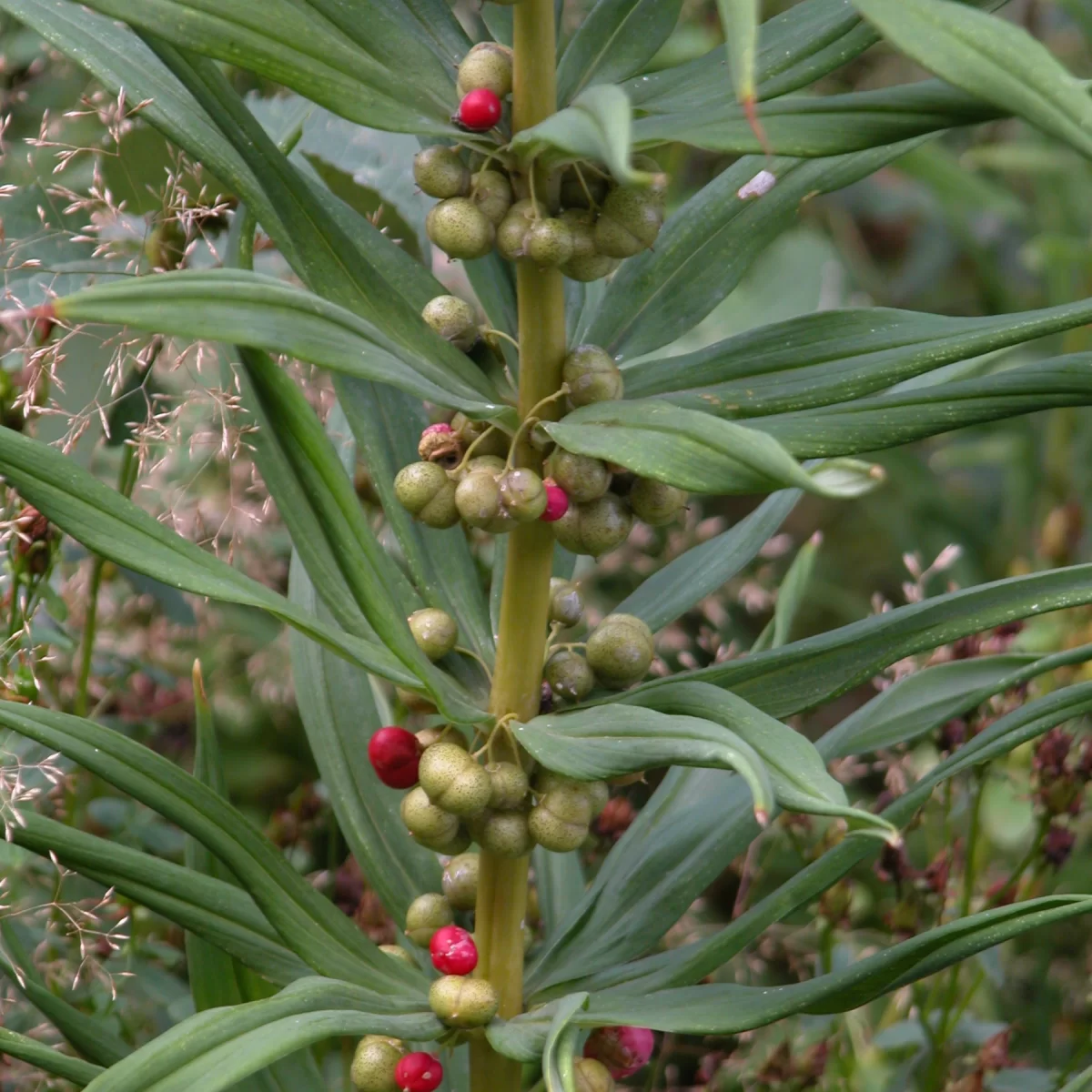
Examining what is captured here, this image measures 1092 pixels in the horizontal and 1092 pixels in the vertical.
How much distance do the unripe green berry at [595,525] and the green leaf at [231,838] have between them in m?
0.20

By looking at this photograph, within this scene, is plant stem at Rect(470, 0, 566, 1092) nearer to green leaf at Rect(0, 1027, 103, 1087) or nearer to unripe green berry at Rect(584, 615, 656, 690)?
unripe green berry at Rect(584, 615, 656, 690)

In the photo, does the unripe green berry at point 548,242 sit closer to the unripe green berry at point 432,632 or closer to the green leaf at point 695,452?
the green leaf at point 695,452

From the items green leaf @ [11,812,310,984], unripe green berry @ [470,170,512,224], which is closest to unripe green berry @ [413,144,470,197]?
unripe green berry @ [470,170,512,224]

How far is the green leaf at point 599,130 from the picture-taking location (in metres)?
0.42

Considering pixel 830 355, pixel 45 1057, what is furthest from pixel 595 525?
pixel 45 1057

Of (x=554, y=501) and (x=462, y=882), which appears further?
(x=462, y=882)

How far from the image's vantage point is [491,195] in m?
0.61

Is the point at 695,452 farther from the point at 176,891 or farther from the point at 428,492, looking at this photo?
the point at 176,891

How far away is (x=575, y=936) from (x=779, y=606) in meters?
0.22

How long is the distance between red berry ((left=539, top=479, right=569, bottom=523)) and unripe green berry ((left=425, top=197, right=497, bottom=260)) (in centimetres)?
11

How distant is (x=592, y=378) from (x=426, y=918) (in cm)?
30

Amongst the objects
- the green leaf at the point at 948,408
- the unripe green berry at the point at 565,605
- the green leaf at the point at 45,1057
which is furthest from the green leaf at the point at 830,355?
the green leaf at the point at 45,1057

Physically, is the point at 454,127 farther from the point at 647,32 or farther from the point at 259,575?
the point at 259,575

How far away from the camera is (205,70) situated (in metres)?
0.57
